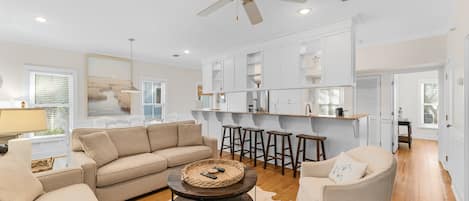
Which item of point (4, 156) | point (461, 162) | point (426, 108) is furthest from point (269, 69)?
point (426, 108)

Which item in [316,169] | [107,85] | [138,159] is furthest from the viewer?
[107,85]

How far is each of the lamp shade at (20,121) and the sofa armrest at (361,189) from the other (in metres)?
2.88

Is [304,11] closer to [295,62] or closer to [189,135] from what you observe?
[295,62]

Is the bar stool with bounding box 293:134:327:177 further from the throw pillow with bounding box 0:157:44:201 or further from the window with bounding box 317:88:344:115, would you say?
the throw pillow with bounding box 0:157:44:201

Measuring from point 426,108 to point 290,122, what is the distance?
251 inches

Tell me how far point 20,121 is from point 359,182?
3211mm

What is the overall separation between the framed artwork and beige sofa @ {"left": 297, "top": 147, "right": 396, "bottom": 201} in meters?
5.39

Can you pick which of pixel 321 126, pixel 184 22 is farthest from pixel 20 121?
pixel 321 126

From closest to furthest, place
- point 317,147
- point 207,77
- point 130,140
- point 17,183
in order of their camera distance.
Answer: point 17,183 → point 130,140 → point 317,147 → point 207,77

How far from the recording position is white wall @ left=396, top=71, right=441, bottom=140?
24.3 feet

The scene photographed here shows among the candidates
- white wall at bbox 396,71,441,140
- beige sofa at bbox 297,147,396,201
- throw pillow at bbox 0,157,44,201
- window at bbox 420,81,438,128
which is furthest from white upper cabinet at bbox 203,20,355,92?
window at bbox 420,81,438,128

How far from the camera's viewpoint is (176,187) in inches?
79.9

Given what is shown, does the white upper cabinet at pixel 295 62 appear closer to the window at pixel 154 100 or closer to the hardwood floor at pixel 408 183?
the hardwood floor at pixel 408 183

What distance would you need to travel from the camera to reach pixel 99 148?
2.85m
